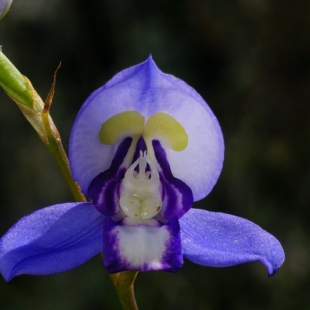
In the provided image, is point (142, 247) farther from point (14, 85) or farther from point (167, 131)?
point (14, 85)

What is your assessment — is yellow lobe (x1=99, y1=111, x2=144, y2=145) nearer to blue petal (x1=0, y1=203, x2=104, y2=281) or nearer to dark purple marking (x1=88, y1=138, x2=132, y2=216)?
dark purple marking (x1=88, y1=138, x2=132, y2=216)

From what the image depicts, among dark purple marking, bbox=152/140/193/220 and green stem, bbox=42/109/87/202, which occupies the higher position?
green stem, bbox=42/109/87/202

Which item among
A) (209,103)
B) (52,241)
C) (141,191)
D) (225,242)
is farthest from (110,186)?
(209,103)

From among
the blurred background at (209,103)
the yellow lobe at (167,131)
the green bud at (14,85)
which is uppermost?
the green bud at (14,85)

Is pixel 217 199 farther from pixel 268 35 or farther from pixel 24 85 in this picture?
pixel 24 85

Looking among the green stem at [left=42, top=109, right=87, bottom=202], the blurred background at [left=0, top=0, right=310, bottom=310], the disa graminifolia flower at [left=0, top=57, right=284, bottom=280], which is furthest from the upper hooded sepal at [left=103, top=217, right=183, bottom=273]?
the blurred background at [left=0, top=0, right=310, bottom=310]

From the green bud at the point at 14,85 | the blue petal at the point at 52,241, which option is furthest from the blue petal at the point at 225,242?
the green bud at the point at 14,85

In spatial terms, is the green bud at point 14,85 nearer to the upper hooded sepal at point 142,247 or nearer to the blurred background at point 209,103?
the upper hooded sepal at point 142,247
